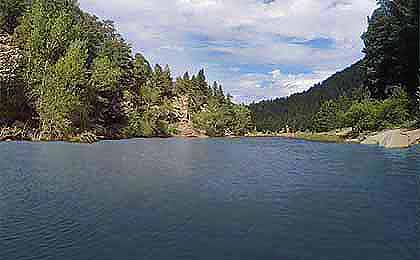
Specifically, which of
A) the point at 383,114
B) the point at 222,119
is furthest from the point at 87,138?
the point at 222,119

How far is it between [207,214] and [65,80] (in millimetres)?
58418

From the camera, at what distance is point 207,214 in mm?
18672

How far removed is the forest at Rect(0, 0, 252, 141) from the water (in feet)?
134

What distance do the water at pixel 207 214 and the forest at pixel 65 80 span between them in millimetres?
40848

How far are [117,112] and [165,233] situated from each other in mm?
90168

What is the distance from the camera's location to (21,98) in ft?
243

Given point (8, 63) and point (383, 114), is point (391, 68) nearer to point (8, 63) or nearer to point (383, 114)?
point (383, 114)

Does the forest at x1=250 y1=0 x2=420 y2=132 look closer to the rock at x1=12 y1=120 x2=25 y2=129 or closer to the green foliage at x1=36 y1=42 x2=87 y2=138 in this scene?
the green foliage at x1=36 y1=42 x2=87 y2=138

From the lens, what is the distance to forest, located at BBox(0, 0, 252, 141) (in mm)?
70500

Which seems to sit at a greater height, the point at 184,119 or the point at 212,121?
the point at 184,119

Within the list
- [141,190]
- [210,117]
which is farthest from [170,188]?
[210,117]

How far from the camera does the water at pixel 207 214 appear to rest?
1412 centimetres

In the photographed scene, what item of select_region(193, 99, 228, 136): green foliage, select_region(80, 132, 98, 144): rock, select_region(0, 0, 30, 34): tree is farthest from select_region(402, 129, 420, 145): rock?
select_region(193, 99, 228, 136): green foliage

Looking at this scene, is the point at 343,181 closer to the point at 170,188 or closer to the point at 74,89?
the point at 170,188
